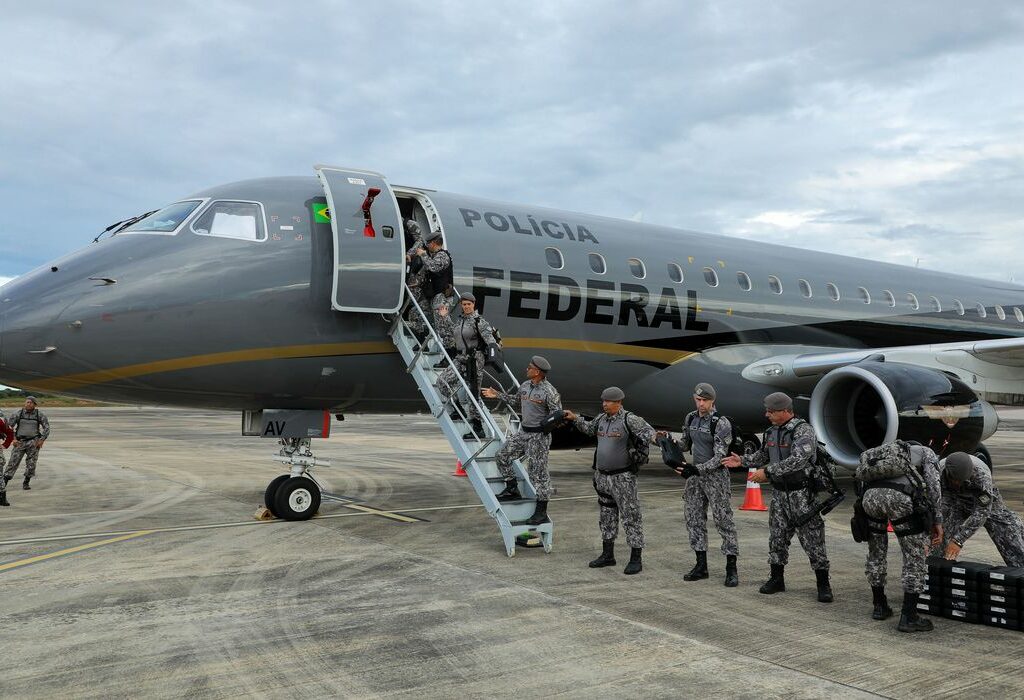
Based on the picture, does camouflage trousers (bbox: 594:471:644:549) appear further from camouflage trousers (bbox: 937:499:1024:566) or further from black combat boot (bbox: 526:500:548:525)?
camouflage trousers (bbox: 937:499:1024:566)

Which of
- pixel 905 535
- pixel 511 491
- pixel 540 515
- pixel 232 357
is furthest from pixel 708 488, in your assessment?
pixel 232 357

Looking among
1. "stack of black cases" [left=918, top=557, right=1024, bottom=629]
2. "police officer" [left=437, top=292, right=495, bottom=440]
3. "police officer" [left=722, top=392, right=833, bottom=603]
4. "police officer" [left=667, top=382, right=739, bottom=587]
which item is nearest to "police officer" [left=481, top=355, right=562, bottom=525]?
"police officer" [left=437, top=292, right=495, bottom=440]

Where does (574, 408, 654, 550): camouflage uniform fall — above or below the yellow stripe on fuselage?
below

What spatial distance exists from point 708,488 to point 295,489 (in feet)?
16.9

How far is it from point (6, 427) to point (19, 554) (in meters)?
Answer: 5.63

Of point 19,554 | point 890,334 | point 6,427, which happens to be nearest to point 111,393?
point 19,554

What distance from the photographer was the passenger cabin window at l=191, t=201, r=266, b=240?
9414 millimetres

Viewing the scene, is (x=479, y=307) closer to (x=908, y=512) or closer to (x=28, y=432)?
(x=908, y=512)

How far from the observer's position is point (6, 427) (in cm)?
1296

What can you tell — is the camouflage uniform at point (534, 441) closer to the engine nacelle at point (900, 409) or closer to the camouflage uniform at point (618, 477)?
the camouflage uniform at point (618, 477)

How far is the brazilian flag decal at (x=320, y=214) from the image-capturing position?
32.3 feet

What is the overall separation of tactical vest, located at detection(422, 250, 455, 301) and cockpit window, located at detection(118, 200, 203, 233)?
2750 millimetres

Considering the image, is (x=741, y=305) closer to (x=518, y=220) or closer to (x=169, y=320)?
(x=518, y=220)

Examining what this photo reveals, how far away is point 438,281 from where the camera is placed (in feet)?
32.8
